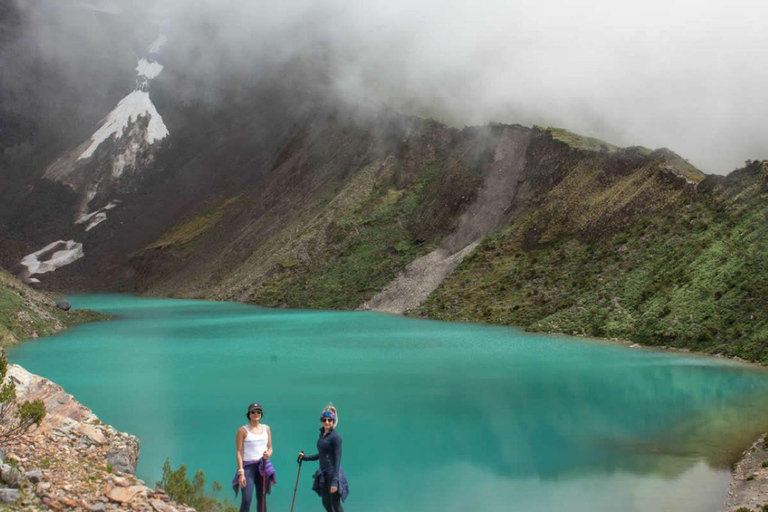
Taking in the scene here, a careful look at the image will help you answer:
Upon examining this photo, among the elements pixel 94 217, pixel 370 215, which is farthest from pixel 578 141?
pixel 94 217

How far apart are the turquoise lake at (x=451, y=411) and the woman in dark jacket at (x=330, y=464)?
275 cm

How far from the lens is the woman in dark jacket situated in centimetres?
940

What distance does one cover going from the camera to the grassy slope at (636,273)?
3122cm

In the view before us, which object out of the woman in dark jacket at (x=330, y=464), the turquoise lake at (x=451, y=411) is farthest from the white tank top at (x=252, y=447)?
the turquoise lake at (x=451, y=411)

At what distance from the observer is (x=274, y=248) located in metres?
73.1

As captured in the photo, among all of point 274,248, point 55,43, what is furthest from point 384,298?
point 55,43

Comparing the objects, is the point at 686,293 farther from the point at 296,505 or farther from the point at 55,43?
the point at 55,43

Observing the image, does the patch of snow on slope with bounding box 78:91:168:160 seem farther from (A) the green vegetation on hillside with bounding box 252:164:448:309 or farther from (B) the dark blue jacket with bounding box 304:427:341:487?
(B) the dark blue jacket with bounding box 304:427:341:487

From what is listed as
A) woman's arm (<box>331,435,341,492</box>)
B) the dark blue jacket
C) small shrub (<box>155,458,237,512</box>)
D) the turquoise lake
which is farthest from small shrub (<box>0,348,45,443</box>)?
woman's arm (<box>331,435,341,492</box>)

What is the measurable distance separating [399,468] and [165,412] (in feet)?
26.2

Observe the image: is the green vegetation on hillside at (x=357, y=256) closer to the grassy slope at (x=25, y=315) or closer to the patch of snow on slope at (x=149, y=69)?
the grassy slope at (x=25, y=315)

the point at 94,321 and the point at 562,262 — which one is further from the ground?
the point at 94,321

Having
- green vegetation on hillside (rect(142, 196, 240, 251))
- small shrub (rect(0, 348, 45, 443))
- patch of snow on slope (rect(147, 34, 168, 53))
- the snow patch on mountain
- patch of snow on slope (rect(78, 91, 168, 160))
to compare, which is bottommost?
small shrub (rect(0, 348, 45, 443))

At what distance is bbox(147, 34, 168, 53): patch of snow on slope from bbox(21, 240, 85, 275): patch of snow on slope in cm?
4856
